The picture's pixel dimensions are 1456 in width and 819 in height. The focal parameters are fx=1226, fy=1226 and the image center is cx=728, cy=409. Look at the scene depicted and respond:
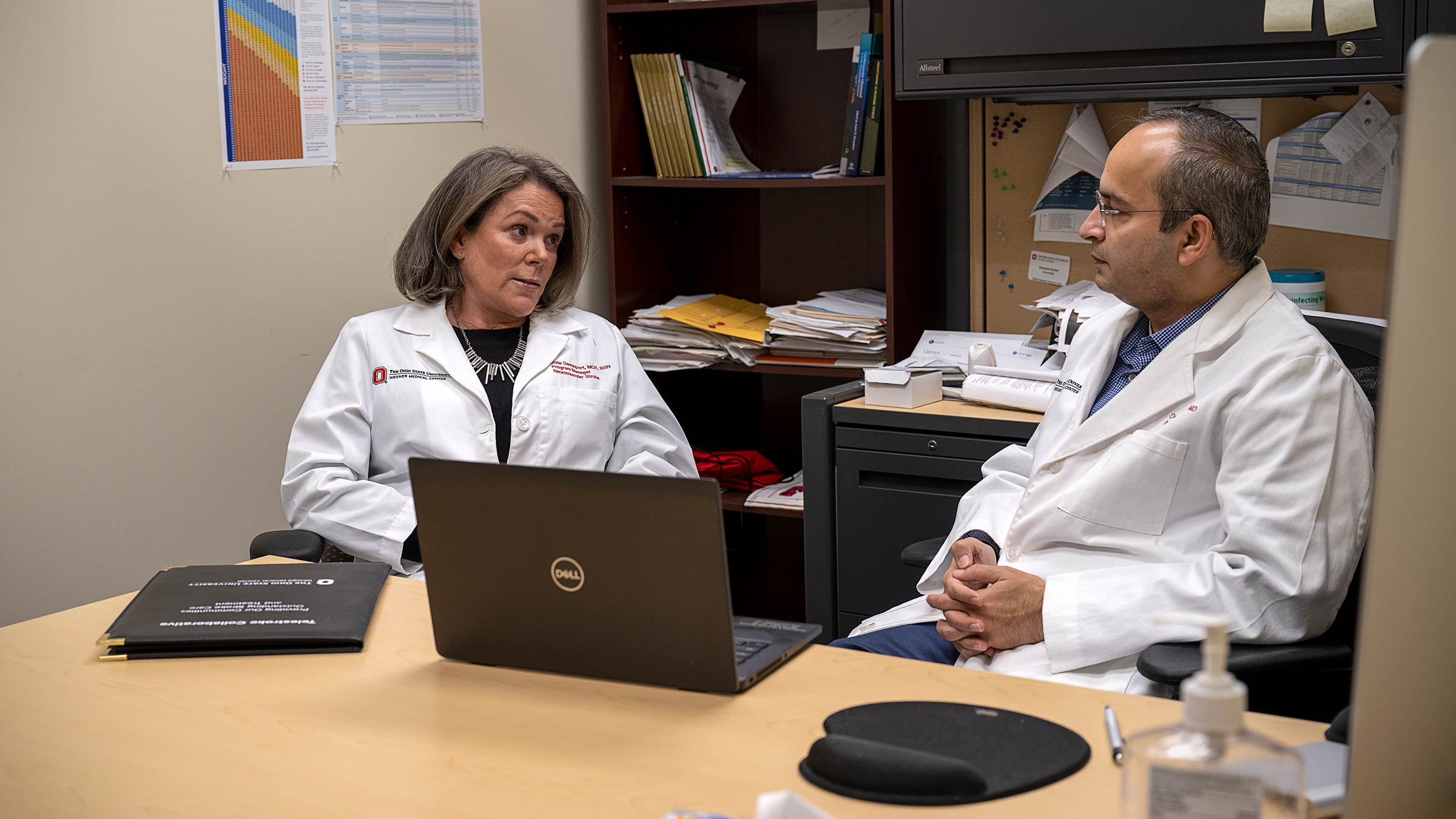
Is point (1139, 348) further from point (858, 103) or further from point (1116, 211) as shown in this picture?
point (858, 103)

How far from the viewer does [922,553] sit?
2.00 m

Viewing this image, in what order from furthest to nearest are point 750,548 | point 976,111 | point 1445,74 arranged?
point 750,548, point 976,111, point 1445,74

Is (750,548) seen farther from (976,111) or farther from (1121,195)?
(1121,195)

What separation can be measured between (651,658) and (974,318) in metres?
2.02

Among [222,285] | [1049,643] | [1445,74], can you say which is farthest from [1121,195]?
[222,285]

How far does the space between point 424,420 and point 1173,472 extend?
1.33 m

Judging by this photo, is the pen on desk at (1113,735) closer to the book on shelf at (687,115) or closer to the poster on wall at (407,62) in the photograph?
the poster on wall at (407,62)

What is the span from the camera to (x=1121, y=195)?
185 centimetres

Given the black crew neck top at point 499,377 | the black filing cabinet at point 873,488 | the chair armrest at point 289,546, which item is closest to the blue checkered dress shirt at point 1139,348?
the black filing cabinet at point 873,488

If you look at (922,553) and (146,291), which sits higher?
(146,291)

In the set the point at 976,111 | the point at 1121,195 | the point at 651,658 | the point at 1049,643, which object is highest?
the point at 976,111

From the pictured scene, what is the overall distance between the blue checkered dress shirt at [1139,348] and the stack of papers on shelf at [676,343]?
1.26m

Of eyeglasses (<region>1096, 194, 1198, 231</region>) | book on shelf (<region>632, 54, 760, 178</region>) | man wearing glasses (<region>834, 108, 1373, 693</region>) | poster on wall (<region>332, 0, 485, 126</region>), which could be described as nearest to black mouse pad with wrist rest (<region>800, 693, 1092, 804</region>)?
man wearing glasses (<region>834, 108, 1373, 693</region>)

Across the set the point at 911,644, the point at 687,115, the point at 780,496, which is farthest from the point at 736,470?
the point at 911,644
